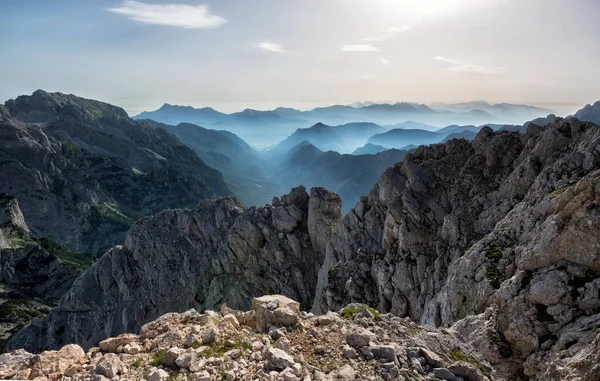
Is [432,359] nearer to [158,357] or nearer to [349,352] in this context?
[349,352]

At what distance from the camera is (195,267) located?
3620 inches

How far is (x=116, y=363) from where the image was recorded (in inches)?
528

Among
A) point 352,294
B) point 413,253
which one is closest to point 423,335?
point 413,253

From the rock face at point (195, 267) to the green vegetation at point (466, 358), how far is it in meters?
Answer: 52.3

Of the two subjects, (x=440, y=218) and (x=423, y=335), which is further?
(x=440, y=218)

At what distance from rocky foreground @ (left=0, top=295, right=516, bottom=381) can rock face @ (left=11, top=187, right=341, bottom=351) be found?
53.3 m

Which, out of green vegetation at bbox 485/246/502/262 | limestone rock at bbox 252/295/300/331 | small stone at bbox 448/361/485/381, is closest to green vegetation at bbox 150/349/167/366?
limestone rock at bbox 252/295/300/331

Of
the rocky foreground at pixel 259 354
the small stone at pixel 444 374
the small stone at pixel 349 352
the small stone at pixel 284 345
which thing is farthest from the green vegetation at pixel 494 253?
the small stone at pixel 284 345

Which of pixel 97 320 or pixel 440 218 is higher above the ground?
pixel 440 218

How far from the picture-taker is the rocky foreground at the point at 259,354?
1334 centimetres

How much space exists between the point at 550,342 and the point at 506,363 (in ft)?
8.88

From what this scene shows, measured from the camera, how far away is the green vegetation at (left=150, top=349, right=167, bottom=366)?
1392 centimetres

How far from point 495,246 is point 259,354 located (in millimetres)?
23797

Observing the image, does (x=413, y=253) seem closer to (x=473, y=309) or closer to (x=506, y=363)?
(x=473, y=309)
